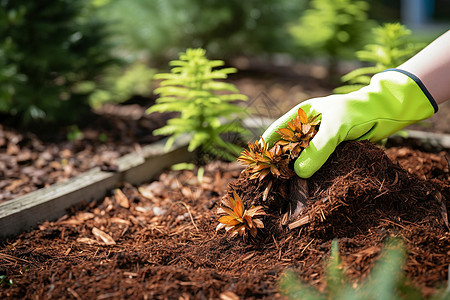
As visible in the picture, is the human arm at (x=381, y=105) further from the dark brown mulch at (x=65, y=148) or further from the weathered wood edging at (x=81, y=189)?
the dark brown mulch at (x=65, y=148)

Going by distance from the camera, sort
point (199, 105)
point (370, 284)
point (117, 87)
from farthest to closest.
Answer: point (117, 87) < point (199, 105) < point (370, 284)

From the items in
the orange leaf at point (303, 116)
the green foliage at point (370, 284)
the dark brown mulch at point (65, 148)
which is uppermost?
the orange leaf at point (303, 116)

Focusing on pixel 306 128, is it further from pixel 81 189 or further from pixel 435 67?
pixel 81 189

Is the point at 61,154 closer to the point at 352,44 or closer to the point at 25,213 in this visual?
the point at 25,213

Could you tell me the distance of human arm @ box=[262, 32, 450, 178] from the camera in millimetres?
1648

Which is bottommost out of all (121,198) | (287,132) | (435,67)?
(121,198)

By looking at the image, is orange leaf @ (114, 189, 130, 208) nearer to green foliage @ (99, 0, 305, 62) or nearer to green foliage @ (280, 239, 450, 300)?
green foliage @ (280, 239, 450, 300)

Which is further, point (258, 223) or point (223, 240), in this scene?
point (223, 240)

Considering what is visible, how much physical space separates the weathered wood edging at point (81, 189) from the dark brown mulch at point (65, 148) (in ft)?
0.39

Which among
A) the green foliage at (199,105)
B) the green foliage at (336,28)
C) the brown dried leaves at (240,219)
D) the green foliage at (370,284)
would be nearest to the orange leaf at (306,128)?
the brown dried leaves at (240,219)

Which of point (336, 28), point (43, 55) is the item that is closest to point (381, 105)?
point (43, 55)

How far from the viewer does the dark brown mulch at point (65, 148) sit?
256 centimetres

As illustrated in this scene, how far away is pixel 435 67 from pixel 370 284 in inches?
41.0

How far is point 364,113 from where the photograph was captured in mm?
1731
